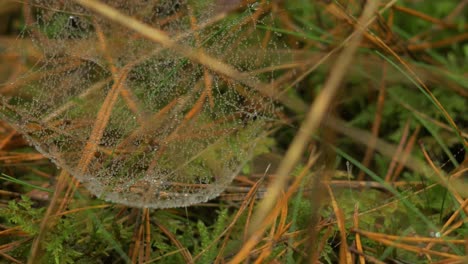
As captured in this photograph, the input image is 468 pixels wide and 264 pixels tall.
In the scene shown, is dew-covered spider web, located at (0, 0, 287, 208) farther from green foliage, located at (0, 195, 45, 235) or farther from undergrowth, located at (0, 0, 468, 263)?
green foliage, located at (0, 195, 45, 235)

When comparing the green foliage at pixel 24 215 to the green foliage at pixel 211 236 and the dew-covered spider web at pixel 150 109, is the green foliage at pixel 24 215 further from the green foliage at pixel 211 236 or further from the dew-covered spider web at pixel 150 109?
the green foliage at pixel 211 236

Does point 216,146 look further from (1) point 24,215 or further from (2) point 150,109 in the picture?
(1) point 24,215

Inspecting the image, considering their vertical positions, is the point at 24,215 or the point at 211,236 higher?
the point at 24,215

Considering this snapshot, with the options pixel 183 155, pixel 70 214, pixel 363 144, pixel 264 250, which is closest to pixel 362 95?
pixel 363 144

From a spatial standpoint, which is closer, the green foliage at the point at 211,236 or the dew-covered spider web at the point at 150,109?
the green foliage at the point at 211,236

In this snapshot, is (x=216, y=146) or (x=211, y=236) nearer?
(x=211, y=236)

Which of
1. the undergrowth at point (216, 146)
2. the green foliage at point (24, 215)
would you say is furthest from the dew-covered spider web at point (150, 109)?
the green foliage at point (24, 215)

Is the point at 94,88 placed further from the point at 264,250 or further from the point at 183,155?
the point at 264,250

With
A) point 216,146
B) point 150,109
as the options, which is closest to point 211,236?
point 216,146
